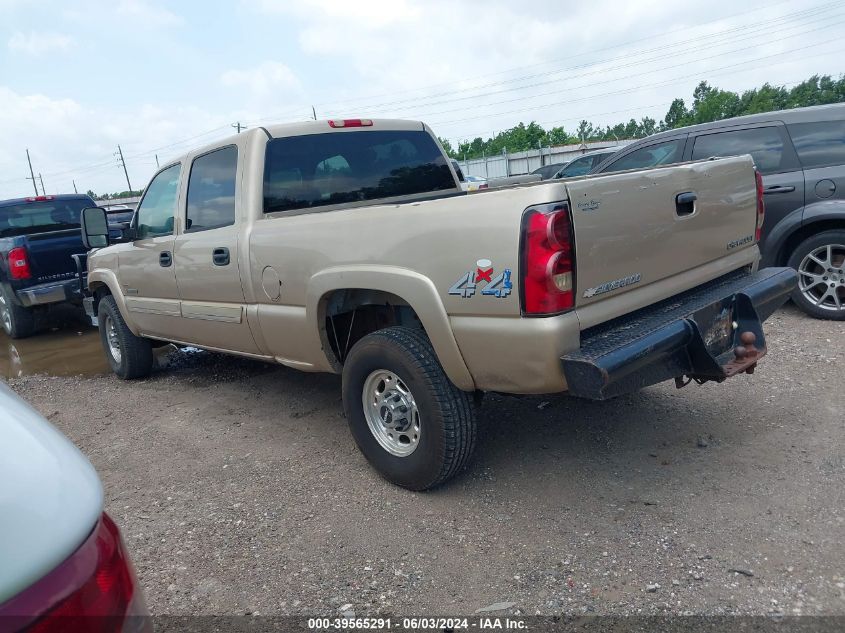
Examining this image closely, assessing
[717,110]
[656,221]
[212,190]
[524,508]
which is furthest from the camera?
[717,110]

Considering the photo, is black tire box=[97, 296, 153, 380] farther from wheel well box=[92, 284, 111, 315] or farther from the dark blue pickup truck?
the dark blue pickup truck

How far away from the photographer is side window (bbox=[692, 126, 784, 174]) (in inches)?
225

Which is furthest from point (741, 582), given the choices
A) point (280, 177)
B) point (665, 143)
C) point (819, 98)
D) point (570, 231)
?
point (819, 98)

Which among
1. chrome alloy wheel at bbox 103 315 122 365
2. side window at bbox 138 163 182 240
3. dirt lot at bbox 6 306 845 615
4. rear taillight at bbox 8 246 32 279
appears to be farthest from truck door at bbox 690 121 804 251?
rear taillight at bbox 8 246 32 279

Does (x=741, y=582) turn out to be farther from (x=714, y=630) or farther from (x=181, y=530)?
(x=181, y=530)

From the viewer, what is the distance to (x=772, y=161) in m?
5.73

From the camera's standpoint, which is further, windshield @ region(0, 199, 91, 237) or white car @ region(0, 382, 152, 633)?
windshield @ region(0, 199, 91, 237)

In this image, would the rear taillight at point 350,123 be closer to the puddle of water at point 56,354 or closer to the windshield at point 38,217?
the puddle of water at point 56,354

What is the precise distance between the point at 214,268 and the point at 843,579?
370 centimetres

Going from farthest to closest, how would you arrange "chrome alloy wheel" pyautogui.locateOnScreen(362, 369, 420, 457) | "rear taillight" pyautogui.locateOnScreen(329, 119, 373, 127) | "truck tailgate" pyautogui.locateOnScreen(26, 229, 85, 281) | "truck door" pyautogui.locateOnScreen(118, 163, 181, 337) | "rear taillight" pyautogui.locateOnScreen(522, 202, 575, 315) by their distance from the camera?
"truck tailgate" pyautogui.locateOnScreen(26, 229, 85, 281) < "truck door" pyautogui.locateOnScreen(118, 163, 181, 337) < "rear taillight" pyautogui.locateOnScreen(329, 119, 373, 127) < "chrome alloy wheel" pyautogui.locateOnScreen(362, 369, 420, 457) < "rear taillight" pyautogui.locateOnScreen(522, 202, 575, 315)

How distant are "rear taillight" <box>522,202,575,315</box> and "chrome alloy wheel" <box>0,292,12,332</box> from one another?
8348 mm

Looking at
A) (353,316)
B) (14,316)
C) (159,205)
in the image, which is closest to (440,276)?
(353,316)

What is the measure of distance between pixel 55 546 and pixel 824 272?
6070 mm

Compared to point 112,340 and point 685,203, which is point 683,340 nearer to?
point 685,203
